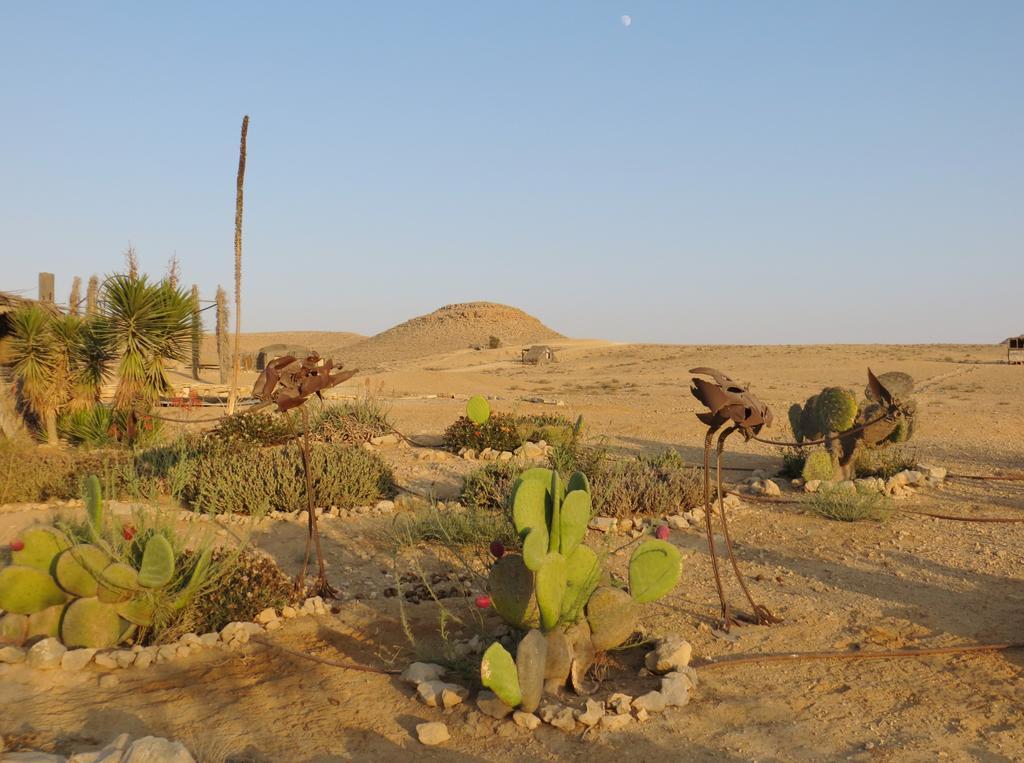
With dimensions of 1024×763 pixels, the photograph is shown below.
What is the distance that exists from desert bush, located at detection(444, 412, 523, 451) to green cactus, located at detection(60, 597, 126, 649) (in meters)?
6.93

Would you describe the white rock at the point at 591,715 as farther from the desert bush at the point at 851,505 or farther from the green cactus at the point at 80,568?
the desert bush at the point at 851,505

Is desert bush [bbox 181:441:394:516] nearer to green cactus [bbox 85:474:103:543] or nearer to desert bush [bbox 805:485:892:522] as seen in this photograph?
green cactus [bbox 85:474:103:543]

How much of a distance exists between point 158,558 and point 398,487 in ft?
14.5

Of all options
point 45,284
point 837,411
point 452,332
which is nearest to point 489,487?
point 837,411

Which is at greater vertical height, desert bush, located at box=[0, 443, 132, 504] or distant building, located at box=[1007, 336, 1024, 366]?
distant building, located at box=[1007, 336, 1024, 366]

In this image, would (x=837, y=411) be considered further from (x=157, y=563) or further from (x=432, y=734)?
(x=157, y=563)

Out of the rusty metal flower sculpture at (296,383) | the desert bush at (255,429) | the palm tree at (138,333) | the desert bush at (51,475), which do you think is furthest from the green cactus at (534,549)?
the palm tree at (138,333)

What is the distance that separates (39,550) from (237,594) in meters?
1.20

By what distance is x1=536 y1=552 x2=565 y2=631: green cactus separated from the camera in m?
4.26

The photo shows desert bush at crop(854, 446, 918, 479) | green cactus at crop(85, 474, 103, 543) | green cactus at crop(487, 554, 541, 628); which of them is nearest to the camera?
green cactus at crop(487, 554, 541, 628)

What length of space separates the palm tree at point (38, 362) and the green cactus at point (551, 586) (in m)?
10.4

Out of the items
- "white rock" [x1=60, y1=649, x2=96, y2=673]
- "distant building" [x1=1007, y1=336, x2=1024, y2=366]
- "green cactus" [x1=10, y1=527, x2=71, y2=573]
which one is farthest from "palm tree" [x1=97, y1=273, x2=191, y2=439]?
"distant building" [x1=1007, y1=336, x2=1024, y2=366]

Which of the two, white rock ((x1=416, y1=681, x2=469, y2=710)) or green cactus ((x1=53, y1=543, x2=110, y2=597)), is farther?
green cactus ((x1=53, y1=543, x2=110, y2=597))

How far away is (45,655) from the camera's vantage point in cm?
481
